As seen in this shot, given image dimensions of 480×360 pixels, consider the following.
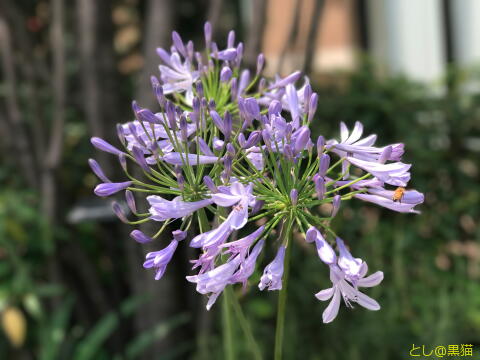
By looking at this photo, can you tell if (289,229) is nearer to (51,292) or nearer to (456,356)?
(456,356)

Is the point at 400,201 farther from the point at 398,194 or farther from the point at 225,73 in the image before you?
the point at 225,73

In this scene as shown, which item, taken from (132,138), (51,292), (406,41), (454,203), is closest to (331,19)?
(406,41)

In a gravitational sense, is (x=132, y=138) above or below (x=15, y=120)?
above

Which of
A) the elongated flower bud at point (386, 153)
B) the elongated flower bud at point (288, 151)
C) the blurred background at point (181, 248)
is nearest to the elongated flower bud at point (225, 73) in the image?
the elongated flower bud at point (288, 151)

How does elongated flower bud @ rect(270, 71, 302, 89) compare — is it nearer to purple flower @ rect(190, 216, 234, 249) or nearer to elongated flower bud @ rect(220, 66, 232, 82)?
elongated flower bud @ rect(220, 66, 232, 82)

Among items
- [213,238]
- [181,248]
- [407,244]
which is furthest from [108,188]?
[407,244]

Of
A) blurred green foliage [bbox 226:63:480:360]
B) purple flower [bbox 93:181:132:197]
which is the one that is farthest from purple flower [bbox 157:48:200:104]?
blurred green foliage [bbox 226:63:480:360]
